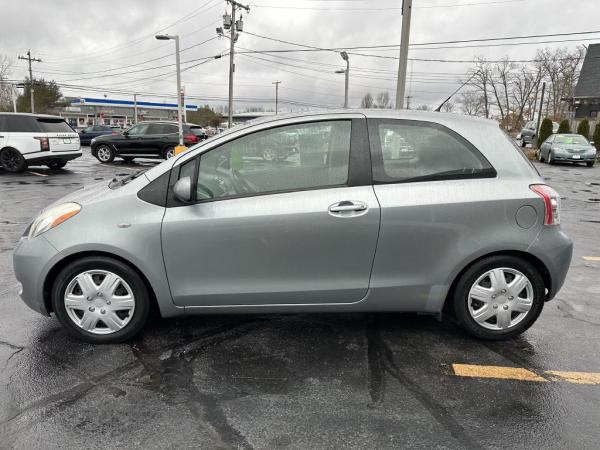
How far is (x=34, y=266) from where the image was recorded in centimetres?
314

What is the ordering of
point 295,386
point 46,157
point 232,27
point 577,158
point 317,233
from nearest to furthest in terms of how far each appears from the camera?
point 295,386 < point 317,233 < point 46,157 < point 577,158 < point 232,27

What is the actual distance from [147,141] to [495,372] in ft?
54.8

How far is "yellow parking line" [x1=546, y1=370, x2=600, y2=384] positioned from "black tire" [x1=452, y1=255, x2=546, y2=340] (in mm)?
391

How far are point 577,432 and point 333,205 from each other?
1842 millimetres

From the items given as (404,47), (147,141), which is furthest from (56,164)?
(404,47)

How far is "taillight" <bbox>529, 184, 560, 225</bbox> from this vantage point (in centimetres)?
312

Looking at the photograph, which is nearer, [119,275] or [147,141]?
[119,275]

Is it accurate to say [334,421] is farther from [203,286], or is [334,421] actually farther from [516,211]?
[516,211]

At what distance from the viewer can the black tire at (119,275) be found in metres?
3.13

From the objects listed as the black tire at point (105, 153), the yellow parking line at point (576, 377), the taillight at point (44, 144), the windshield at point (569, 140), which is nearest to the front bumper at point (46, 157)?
the taillight at point (44, 144)

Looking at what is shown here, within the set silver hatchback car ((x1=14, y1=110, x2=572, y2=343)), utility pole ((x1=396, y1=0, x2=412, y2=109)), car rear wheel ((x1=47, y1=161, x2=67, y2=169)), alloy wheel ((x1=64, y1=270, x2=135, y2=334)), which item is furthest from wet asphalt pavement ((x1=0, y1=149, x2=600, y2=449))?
car rear wheel ((x1=47, y1=161, x2=67, y2=169))

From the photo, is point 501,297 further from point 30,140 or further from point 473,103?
point 473,103

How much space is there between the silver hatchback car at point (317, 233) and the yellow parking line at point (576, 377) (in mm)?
415

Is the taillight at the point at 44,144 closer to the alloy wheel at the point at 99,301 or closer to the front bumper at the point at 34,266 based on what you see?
the front bumper at the point at 34,266
